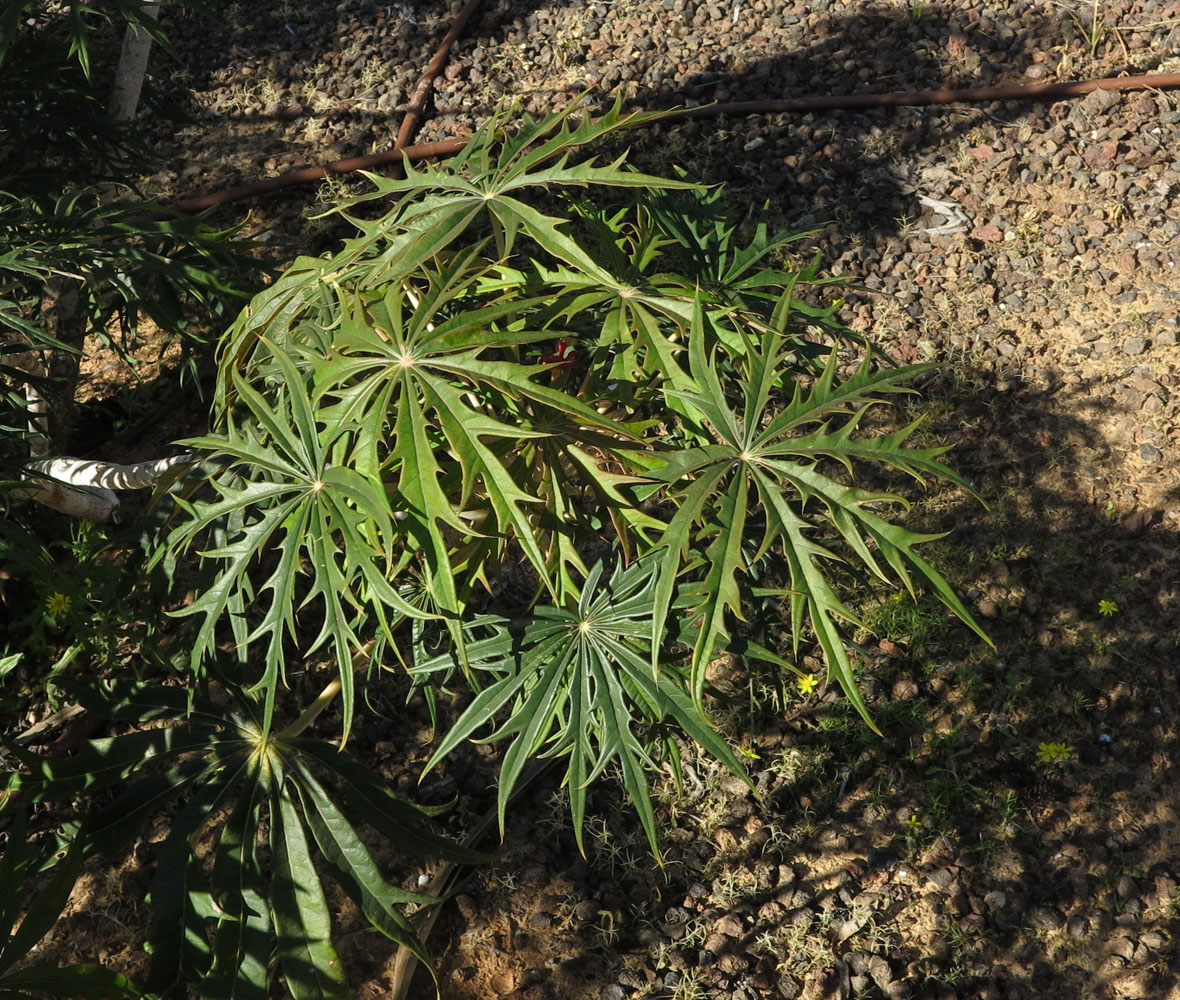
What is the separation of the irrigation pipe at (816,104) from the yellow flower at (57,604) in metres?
1.53

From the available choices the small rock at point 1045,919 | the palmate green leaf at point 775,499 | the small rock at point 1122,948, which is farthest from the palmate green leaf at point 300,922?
the small rock at point 1122,948

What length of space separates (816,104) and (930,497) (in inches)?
58.7

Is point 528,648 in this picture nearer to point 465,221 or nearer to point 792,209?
point 465,221

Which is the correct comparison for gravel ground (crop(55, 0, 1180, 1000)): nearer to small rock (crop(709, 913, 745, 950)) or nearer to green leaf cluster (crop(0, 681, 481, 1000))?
small rock (crop(709, 913, 745, 950))

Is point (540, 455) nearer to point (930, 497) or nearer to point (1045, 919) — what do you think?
point (1045, 919)

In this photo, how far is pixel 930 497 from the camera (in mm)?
2721

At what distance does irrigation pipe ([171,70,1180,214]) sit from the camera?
3.36 metres

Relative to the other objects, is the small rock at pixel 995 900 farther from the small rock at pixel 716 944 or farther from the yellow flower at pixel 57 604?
the yellow flower at pixel 57 604

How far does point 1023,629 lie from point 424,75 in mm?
2737

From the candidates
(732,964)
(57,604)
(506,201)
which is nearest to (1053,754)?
(732,964)

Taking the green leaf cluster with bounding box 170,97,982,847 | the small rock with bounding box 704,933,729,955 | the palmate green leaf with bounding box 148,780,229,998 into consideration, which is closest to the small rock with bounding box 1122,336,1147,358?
the green leaf cluster with bounding box 170,97,982,847

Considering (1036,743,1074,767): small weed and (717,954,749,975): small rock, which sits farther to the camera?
(1036,743,1074,767): small weed

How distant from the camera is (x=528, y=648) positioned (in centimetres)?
162

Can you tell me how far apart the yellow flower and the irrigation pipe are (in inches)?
60.2
